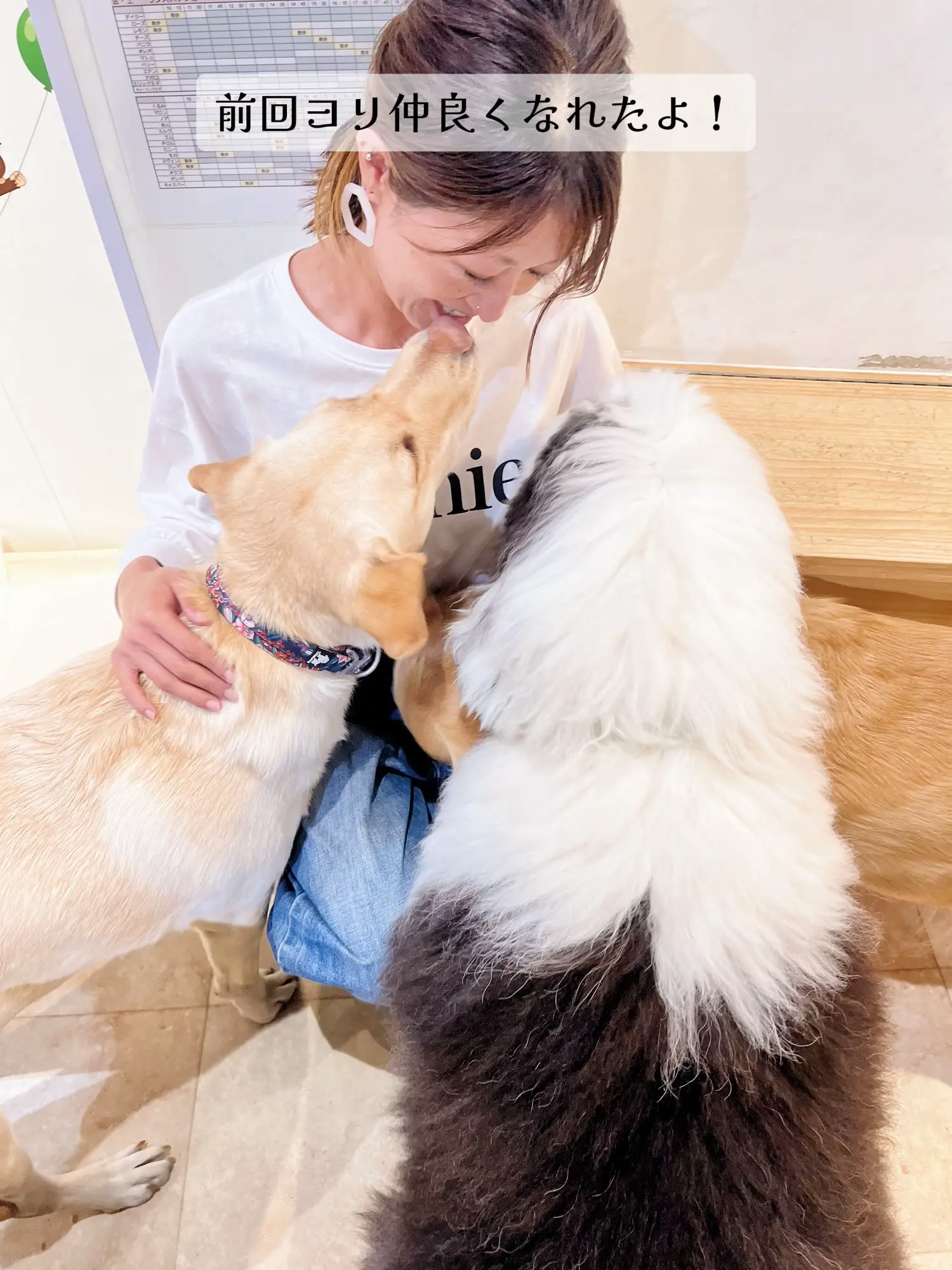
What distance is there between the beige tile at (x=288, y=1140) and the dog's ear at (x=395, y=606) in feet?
2.54

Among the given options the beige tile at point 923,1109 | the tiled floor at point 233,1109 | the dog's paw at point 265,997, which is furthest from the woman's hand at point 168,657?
the beige tile at point 923,1109

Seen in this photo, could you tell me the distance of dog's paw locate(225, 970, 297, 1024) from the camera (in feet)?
3.91

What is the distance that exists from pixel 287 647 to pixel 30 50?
939 millimetres

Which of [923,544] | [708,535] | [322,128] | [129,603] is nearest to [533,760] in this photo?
[708,535]

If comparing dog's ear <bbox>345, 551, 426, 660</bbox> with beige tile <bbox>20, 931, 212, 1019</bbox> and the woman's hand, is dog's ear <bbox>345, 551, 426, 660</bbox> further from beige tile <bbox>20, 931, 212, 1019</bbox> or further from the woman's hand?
beige tile <bbox>20, 931, 212, 1019</bbox>

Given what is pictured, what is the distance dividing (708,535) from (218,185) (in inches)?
36.5

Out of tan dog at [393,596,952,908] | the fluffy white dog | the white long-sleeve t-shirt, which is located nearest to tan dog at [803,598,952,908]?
tan dog at [393,596,952,908]

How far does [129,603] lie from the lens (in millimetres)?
898

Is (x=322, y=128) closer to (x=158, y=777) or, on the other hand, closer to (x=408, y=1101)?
(x=158, y=777)

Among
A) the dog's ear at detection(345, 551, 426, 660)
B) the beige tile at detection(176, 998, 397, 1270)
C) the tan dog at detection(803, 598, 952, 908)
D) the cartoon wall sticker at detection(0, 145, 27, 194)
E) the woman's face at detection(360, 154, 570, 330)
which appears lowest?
the beige tile at detection(176, 998, 397, 1270)

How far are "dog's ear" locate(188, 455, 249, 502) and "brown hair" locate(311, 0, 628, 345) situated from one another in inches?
13.0

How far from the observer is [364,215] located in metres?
0.83

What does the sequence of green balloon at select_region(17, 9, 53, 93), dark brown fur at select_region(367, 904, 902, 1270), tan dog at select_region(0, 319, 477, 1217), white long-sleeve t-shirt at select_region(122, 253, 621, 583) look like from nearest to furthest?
dark brown fur at select_region(367, 904, 902, 1270)
tan dog at select_region(0, 319, 477, 1217)
white long-sleeve t-shirt at select_region(122, 253, 621, 583)
green balloon at select_region(17, 9, 53, 93)

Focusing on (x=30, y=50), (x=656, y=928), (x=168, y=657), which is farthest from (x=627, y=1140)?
(x=30, y=50)
